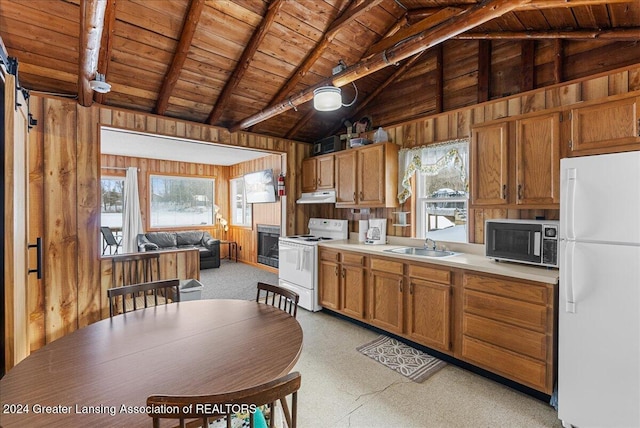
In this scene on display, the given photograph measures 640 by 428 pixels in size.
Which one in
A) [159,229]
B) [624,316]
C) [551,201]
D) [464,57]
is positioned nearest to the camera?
[624,316]

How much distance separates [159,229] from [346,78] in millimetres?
6111

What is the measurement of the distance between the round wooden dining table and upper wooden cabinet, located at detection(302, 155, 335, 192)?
2868 millimetres

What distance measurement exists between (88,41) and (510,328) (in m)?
3.95

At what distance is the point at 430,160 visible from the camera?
3570mm

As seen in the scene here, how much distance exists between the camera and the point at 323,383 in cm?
246

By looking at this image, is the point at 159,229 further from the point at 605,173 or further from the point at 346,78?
the point at 605,173

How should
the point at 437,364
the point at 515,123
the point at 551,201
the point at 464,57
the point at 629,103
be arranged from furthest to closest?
the point at 464,57, the point at 437,364, the point at 515,123, the point at 551,201, the point at 629,103

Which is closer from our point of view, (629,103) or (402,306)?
(629,103)

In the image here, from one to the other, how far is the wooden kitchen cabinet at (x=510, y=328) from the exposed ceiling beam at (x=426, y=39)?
1.98 m

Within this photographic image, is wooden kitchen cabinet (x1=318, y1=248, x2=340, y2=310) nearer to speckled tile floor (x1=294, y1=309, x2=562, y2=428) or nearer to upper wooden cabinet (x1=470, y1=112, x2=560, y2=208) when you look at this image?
speckled tile floor (x1=294, y1=309, x2=562, y2=428)

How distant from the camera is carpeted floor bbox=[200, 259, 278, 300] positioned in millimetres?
4891

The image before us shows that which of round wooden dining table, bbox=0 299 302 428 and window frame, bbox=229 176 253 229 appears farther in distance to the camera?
window frame, bbox=229 176 253 229

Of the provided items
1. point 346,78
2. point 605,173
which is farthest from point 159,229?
point 605,173

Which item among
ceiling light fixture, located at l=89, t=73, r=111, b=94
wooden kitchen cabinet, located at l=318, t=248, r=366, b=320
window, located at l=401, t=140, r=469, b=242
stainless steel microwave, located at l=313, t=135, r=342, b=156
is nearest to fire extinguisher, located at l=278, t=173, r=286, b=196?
stainless steel microwave, located at l=313, t=135, r=342, b=156
